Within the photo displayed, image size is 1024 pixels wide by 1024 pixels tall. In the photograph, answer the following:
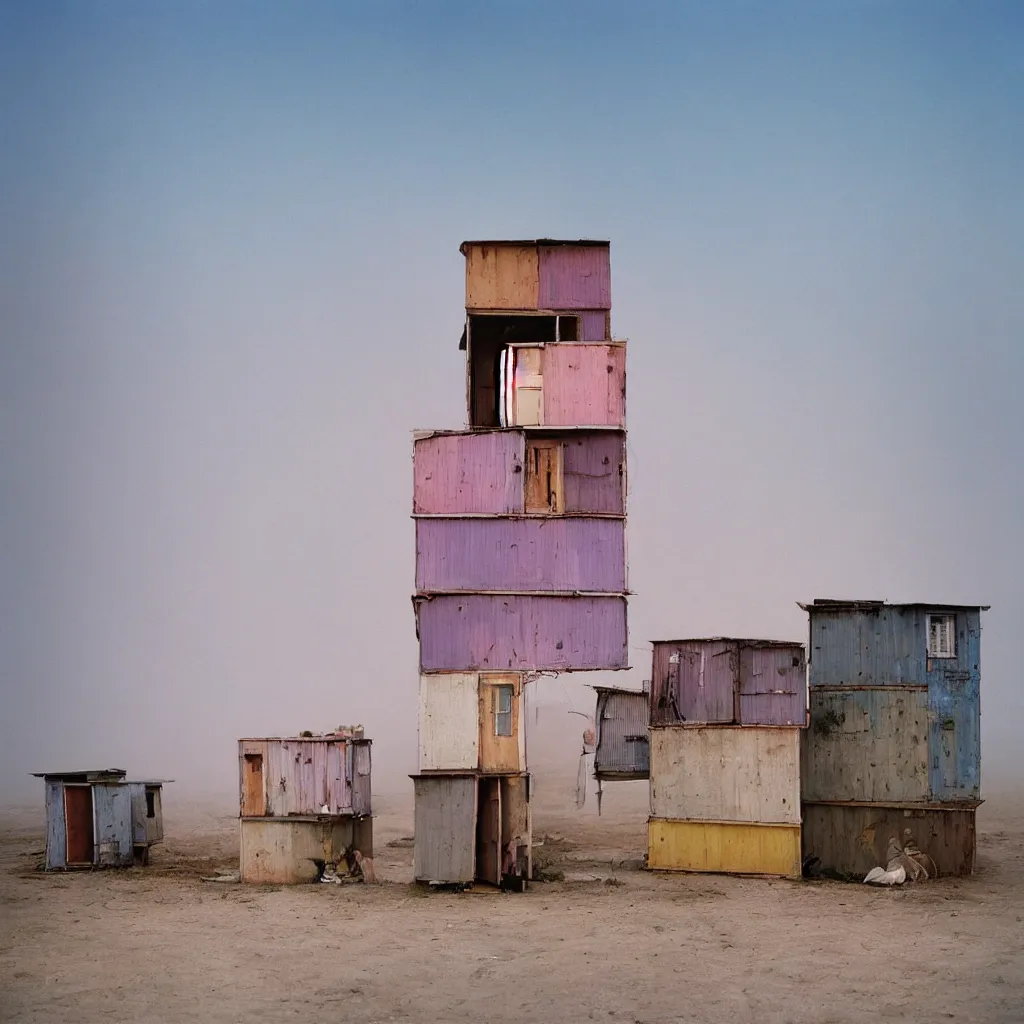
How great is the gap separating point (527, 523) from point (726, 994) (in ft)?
47.2

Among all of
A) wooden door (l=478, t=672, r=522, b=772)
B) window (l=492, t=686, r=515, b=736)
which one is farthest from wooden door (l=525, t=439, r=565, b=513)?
window (l=492, t=686, r=515, b=736)

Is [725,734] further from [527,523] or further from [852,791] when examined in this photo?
[527,523]

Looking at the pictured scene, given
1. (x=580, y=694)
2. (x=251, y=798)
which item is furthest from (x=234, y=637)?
(x=251, y=798)

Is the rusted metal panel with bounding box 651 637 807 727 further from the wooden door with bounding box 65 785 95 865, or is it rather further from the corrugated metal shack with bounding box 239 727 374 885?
the wooden door with bounding box 65 785 95 865

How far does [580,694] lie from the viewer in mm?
122438

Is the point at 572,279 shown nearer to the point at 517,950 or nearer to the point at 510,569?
the point at 510,569

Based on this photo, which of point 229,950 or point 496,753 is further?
point 496,753

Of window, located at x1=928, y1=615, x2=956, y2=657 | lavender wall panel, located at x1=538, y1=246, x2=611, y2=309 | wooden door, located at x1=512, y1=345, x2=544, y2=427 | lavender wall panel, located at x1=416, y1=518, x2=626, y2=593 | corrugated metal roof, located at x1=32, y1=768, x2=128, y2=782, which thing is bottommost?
corrugated metal roof, located at x1=32, y1=768, x2=128, y2=782

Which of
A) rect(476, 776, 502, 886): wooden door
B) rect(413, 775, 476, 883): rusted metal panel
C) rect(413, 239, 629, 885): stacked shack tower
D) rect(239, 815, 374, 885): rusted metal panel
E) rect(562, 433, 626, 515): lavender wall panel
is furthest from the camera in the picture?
rect(562, 433, 626, 515): lavender wall panel

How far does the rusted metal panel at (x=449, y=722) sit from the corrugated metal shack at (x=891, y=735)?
9034 millimetres

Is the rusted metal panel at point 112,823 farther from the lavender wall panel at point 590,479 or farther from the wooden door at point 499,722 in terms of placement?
the lavender wall panel at point 590,479

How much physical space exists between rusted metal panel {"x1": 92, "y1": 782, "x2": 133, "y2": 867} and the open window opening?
14.1m

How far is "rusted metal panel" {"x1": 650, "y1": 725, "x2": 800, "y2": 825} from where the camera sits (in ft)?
112

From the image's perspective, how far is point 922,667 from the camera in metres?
34.5
